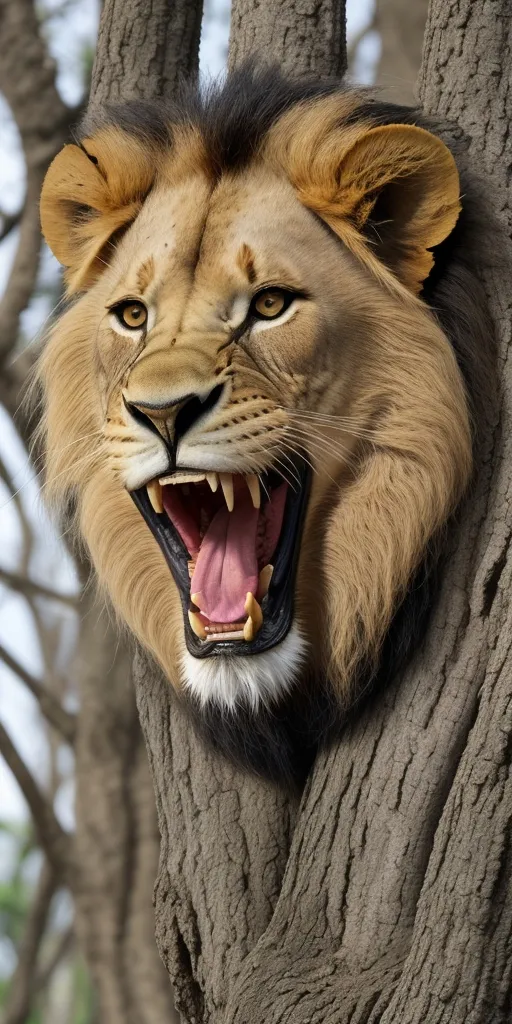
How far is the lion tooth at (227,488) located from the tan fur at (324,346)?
0.17 feet

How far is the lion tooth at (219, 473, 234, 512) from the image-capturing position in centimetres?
209

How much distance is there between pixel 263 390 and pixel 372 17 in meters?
7.27

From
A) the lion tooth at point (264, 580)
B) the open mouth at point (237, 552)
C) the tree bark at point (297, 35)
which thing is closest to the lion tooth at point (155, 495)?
the open mouth at point (237, 552)

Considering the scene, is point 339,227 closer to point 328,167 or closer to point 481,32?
point 328,167

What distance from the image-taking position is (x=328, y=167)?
7.25ft

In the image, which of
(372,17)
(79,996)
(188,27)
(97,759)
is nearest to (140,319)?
(188,27)

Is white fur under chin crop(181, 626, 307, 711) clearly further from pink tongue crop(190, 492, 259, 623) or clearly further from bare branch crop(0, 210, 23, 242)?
bare branch crop(0, 210, 23, 242)

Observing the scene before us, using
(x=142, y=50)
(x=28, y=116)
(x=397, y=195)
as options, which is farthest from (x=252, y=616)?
(x=28, y=116)

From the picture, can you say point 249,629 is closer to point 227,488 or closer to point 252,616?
point 252,616

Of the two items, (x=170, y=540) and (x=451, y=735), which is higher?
(x=170, y=540)

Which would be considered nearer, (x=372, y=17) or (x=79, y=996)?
(x=372, y=17)

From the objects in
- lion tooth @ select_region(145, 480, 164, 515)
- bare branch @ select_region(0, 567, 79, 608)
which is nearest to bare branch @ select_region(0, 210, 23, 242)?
bare branch @ select_region(0, 567, 79, 608)

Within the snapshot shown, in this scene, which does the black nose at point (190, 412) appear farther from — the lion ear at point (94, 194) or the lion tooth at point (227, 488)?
the lion ear at point (94, 194)

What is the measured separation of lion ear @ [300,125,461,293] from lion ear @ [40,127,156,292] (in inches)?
15.0
